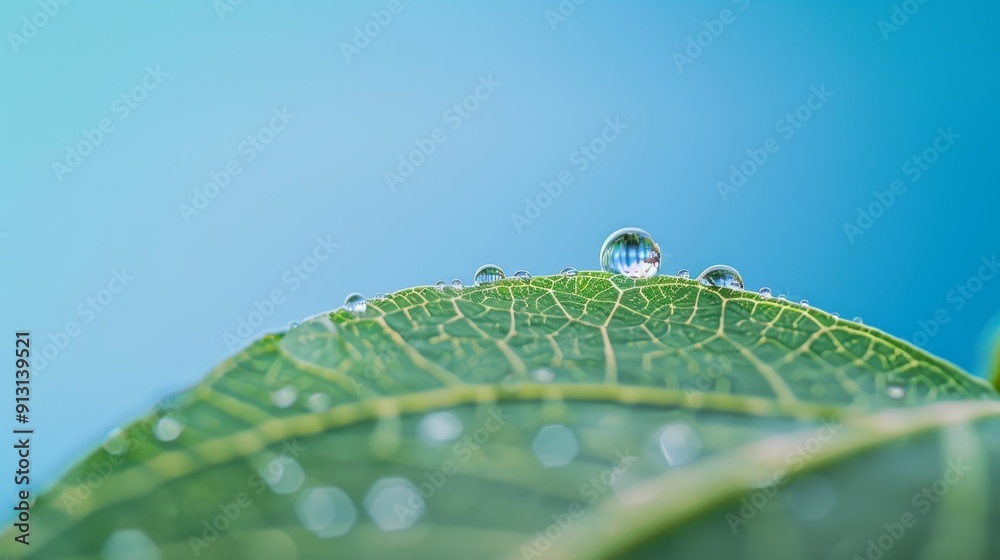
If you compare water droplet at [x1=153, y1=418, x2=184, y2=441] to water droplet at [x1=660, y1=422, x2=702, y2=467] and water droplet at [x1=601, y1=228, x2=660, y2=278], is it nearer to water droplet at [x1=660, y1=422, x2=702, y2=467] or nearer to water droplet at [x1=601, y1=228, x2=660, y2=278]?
water droplet at [x1=660, y1=422, x2=702, y2=467]

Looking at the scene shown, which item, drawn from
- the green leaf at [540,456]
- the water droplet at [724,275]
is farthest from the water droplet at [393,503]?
the water droplet at [724,275]

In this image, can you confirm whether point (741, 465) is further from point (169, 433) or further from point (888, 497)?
point (169, 433)

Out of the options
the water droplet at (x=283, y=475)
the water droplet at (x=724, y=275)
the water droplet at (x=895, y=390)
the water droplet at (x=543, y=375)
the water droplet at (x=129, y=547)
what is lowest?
the water droplet at (x=129, y=547)

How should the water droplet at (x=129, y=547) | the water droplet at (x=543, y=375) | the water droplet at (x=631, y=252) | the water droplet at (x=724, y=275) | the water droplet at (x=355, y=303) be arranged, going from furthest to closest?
the water droplet at (x=631, y=252) < the water droplet at (x=724, y=275) < the water droplet at (x=355, y=303) < the water droplet at (x=543, y=375) < the water droplet at (x=129, y=547)

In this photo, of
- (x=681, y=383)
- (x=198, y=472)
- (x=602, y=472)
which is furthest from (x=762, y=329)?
(x=198, y=472)

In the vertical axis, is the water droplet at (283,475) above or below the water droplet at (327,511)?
above

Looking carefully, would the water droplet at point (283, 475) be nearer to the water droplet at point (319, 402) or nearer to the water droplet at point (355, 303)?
the water droplet at point (319, 402)

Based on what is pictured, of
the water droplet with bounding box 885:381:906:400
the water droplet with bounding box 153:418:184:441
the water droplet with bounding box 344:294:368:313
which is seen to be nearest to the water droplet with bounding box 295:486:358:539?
the water droplet with bounding box 153:418:184:441
